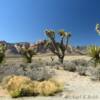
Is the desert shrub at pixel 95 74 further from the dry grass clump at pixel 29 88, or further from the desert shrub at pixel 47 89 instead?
the desert shrub at pixel 47 89

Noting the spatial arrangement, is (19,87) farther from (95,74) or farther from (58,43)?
(58,43)

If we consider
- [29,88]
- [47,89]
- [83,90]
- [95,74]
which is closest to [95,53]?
[95,74]

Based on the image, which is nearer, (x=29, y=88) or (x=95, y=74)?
(x=29, y=88)

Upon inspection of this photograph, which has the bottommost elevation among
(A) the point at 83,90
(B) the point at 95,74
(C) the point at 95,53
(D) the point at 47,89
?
(A) the point at 83,90

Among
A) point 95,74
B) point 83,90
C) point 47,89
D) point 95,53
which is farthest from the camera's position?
point 95,53

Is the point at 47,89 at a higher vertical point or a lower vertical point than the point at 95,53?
lower

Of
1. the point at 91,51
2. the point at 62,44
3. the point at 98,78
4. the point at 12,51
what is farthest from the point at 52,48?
the point at 12,51


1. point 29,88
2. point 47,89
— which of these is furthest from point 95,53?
point 29,88

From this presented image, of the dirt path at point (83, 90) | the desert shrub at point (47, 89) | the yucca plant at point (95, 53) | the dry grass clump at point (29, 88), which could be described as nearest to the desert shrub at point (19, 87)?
the dry grass clump at point (29, 88)

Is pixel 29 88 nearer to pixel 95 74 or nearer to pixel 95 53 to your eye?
pixel 95 74

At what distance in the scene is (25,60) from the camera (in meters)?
36.7

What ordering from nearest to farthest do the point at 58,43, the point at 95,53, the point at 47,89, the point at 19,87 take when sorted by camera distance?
the point at 47,89 < the point at 19,87 < the point at 95,53 < the point at 58,43

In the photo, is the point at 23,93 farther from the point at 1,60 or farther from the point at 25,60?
the point at 25,60

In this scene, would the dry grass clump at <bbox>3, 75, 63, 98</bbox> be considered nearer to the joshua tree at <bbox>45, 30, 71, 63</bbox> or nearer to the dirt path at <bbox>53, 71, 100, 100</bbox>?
the dirt path at <bbox>53, 71, 100, 100</bbox>
